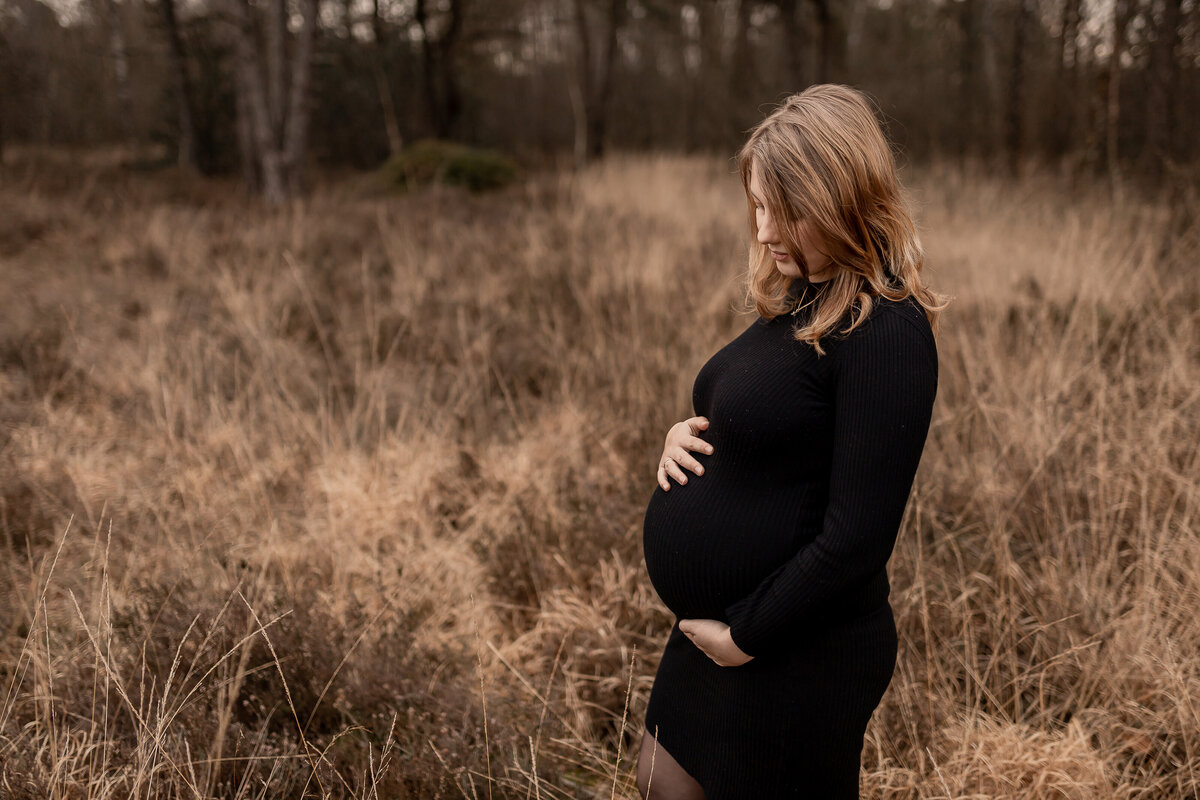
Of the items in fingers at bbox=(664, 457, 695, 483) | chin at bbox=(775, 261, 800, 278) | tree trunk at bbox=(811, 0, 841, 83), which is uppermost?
tree trunk at bbox=(811, 0, 841, 83)

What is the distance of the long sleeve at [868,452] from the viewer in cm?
110

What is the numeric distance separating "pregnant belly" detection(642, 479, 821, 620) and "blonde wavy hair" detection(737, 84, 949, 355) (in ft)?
0.93

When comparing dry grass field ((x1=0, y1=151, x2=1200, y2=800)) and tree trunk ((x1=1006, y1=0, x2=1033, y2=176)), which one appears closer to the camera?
dry grass field ((x1=0, y1=151, x2=1200, y2=800))

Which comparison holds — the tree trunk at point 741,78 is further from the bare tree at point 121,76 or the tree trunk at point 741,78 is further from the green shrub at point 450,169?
the bare tree at point 121,76

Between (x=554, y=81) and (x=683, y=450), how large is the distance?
73.7ft

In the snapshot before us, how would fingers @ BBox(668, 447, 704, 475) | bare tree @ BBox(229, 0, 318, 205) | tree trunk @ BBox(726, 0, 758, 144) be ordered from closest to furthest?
1. fingers @ BBox(668, 447, 704, 475)
2. bare tree @ BBox(229, 0, 318, 205)
3. tree trunk @ BBox(726, 0, 758, 144)

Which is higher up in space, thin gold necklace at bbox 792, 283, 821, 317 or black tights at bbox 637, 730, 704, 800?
thin gold necklace at bbox 792, 283, 821, 317

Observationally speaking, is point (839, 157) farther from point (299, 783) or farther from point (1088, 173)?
point (1088, 173)

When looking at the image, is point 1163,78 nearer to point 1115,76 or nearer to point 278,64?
point 1115,76

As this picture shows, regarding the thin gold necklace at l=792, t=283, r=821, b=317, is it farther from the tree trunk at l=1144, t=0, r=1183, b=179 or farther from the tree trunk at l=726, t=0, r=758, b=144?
the tree trunk at l=726, t=0, r=758, b=144

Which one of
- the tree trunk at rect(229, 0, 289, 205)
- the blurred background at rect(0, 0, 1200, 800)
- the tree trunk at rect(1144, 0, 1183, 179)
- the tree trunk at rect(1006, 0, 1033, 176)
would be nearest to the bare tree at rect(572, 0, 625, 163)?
the blurred background at rect(0, 0, 1200, 800)

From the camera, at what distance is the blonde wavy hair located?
1180 mm

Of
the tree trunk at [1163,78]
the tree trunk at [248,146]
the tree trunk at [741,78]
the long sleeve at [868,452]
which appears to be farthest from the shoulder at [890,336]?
the tree trunk at [741,78]

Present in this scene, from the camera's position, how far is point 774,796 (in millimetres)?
1350
